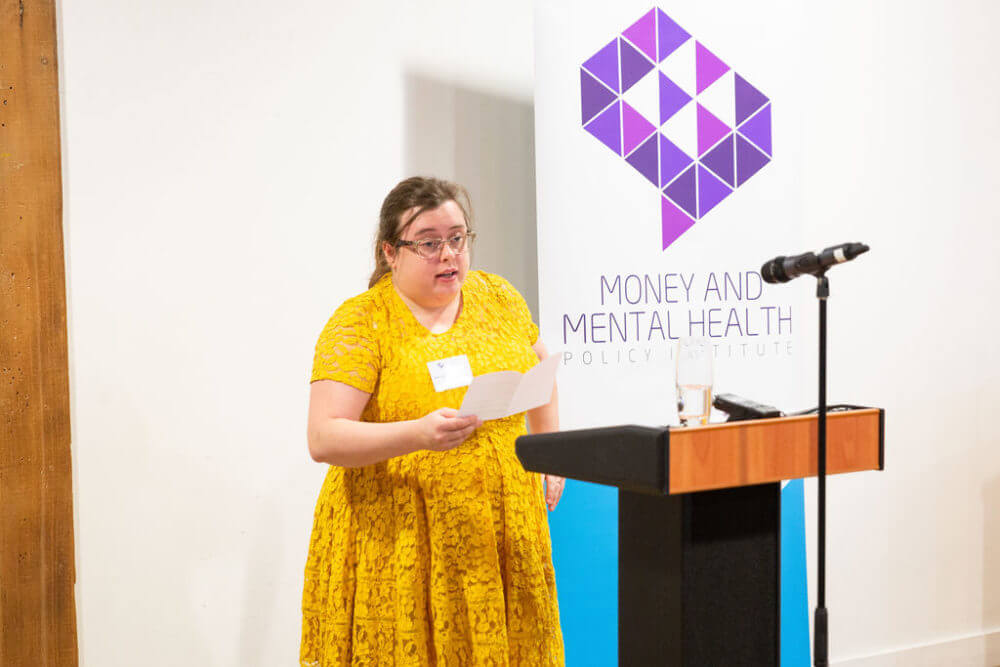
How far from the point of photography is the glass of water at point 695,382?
1665mm

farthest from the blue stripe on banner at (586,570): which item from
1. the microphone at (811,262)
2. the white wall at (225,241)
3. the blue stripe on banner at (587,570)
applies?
the microphone at (811,262)

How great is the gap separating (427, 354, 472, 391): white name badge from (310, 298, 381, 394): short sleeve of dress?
0.41ft

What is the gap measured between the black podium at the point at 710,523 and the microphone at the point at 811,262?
0.85ft

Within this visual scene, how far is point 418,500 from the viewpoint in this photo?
2109 millimetres

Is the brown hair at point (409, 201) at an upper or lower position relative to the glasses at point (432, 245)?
upper

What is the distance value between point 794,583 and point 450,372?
61.2 inches

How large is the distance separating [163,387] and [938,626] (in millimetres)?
3139

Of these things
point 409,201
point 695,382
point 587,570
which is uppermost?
point 409,201

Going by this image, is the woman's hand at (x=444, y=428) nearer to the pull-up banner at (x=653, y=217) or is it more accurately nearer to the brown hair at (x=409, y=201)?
the brown hair at (x=409, y=201)

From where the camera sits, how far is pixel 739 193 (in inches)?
118

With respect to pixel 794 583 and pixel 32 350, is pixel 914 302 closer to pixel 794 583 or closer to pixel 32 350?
pixel 794 583

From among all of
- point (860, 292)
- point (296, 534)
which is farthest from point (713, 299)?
point (296, 534)

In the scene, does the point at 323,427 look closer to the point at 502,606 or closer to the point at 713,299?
the point at 502,606

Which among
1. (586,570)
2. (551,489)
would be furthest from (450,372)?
(586,570)
